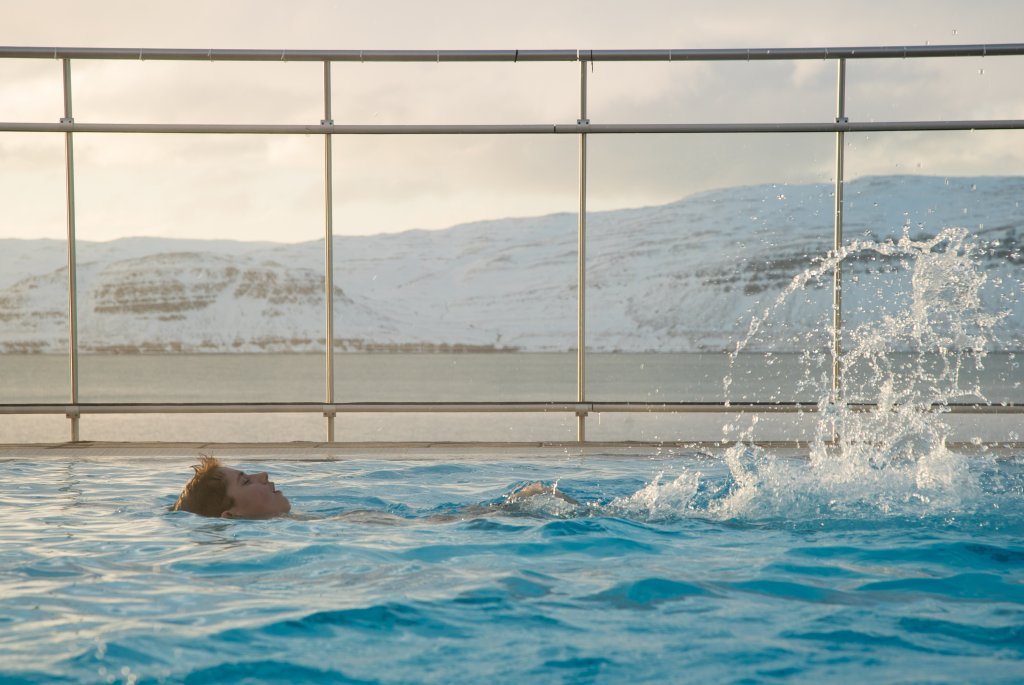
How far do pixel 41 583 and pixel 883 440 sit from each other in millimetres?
3126

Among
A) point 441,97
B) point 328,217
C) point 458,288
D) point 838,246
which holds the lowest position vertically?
point 838,246

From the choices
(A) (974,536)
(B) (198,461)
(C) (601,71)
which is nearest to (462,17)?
(C) (601,71)

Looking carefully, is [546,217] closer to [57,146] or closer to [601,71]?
[57,146]

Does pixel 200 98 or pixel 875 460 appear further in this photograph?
pixel 200 98

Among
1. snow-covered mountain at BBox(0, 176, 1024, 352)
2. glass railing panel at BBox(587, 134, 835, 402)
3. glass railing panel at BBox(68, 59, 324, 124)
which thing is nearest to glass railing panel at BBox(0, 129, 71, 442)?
snow-covered mountain at BBox(0, 176, 1024, 352)

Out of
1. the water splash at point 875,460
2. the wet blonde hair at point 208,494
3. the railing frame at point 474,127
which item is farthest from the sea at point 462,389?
the wet blonde hair at point 208,494

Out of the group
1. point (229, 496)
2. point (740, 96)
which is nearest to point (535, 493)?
point (229, 496)

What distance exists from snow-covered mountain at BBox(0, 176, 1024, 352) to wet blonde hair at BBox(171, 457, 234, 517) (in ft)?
143

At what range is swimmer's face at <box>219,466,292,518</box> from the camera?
10.4ft

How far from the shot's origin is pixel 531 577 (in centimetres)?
249

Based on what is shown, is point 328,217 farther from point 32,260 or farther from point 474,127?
point 32,260

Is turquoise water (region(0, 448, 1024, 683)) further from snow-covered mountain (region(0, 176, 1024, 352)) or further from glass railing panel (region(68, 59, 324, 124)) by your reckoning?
snow-covered mountain (region(0, 176, 1024, 352))

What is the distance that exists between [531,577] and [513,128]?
102 inches

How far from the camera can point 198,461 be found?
423 cm
